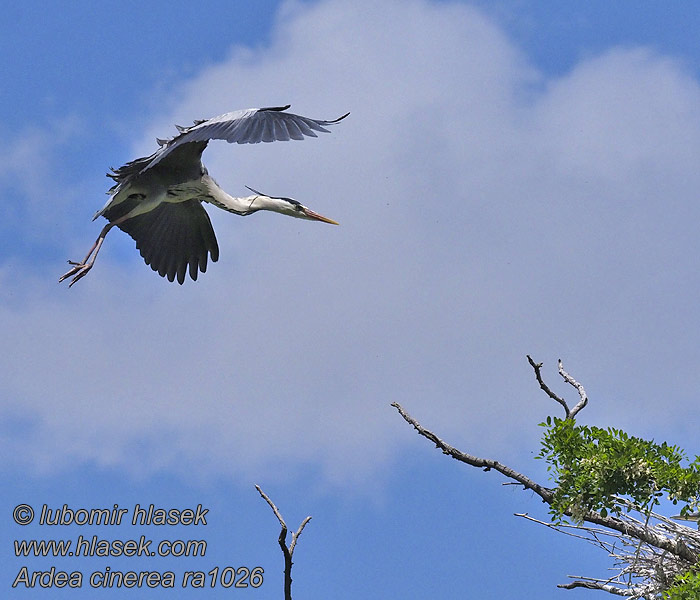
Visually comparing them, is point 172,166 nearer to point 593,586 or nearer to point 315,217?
point 315,217

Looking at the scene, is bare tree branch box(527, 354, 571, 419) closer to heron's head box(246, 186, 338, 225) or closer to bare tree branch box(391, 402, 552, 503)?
bare tree branch box(391, 402, 552, 503)

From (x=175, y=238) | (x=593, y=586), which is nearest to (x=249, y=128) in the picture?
(x=175, y=238)

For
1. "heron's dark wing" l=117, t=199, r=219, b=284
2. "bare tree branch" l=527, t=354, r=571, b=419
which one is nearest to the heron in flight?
"heron's dark wing" l=117, t=199, r=219, b=284

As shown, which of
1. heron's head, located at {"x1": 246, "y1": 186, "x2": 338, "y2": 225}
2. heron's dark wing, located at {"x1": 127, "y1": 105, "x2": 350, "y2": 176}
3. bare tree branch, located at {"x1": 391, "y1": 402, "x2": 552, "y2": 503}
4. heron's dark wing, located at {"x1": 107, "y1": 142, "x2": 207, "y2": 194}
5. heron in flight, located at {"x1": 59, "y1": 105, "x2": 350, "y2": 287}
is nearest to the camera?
bare tree branch, located at {"x1": 391, "y1": 402, "x2": 552, "y2": 503}

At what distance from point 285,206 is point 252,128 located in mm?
2153

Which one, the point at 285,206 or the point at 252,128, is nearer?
the point at 252,128

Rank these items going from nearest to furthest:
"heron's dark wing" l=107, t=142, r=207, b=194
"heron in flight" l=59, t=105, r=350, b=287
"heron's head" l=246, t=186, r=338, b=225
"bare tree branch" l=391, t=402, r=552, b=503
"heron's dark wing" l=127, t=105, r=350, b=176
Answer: "bare tree branch" l=391, t=402, r=552, b=503 → "heron's dark wing" l=127, t=105, r=350, b=176 → "heron in flight" l=59, t=105, r=350, b=287 → "heron's dark wing" l=107, t=142, r=207, b=194 → "heron's head" l=246, t=186, r=338, b=225

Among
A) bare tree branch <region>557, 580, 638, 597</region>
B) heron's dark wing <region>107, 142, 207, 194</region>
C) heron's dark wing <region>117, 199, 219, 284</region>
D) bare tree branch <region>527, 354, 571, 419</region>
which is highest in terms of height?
heron's dark wing <region>117, 199, 219, 284</region>

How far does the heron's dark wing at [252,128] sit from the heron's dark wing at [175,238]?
1.80 m

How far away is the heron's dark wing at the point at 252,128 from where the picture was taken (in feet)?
25.8

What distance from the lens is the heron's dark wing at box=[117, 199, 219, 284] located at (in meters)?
10.7

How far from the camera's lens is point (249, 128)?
811cm

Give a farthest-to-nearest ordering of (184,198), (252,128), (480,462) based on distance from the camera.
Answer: (184,198) → (252,128) → (480,462)

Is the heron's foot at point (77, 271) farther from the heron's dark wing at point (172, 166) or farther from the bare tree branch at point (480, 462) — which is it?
the bare tree branch at point (480, 462)
